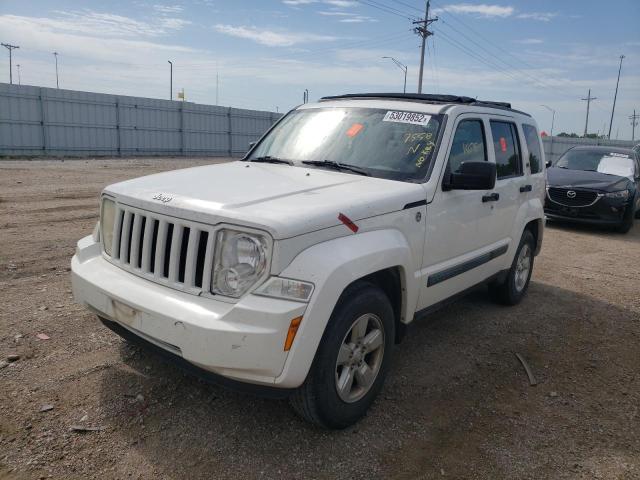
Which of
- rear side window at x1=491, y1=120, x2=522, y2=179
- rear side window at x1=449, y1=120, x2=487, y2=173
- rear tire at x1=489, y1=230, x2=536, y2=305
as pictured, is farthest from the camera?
rear tire at x1=489, y1=230, x2=536, y2=305

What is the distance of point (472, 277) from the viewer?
4.44 metres

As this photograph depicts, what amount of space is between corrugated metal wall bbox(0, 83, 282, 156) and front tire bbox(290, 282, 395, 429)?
20.9 m

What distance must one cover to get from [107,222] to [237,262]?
1250mm

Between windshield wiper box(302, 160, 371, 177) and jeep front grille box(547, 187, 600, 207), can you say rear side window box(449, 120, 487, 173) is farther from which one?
jeep front grille box(547, 187, 600, 207)

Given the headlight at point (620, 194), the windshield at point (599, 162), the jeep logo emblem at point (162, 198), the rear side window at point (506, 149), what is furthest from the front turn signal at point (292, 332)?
the windshield at point (599, 162)

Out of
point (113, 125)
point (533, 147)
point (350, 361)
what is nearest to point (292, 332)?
Answer: point (350, 361)

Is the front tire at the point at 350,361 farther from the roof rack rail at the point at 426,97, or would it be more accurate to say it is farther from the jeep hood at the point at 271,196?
the roof rack rail at the point at 426,97

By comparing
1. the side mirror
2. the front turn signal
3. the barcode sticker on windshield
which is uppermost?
the barcode sticker on windshield

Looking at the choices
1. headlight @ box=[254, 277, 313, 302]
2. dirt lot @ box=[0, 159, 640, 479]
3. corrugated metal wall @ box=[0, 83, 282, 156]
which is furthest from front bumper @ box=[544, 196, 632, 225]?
corrugated metal wall @ box=[0, 83, 282, 156]

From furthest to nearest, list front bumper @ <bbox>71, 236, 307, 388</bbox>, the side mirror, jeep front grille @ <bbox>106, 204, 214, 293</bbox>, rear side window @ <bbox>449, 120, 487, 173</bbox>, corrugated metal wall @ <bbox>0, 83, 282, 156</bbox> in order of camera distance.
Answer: corrugated metal wall @ <bbox>0, 83, 282, 156</bbox> → rear side window @ <bbox>449, 120, 487, 173</bbox> → the side mirror → jeep front grille @ <bbox>106, 204, 214, 293</bbox> → front bumper @ <bbox>71, 236, 307, 388</bbox>

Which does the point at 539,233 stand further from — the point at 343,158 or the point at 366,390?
the point at 366,390

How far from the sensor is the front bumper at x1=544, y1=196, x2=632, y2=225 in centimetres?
1013

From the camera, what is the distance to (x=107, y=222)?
3438 mm

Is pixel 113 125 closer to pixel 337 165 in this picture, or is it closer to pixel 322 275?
pixel 337 165
